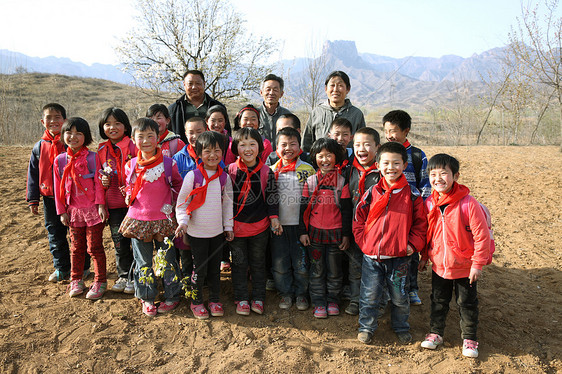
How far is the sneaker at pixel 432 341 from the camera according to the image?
8.85 feet

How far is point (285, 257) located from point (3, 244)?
4.01 m

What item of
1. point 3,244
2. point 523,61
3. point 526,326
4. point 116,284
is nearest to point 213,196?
point 116,284

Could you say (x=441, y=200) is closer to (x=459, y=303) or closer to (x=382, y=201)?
(x=382, y=201)

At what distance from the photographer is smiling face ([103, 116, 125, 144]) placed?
10.4 feet

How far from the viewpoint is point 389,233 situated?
265 centimetres

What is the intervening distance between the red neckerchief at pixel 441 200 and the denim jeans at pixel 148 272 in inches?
85.3

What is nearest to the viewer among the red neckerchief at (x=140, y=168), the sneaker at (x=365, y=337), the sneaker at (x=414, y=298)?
the sneaker at (x=365, y=337)

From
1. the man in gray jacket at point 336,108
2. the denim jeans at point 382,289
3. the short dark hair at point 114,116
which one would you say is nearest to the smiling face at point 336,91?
the man in gray jacket at point 336,108

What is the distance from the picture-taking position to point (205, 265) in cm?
306

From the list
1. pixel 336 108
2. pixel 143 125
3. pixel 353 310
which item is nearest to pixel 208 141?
pixel 143 125

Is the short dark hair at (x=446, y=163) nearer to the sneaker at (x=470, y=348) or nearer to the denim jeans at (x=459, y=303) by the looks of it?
the denim jeans at (x=459, y=303)

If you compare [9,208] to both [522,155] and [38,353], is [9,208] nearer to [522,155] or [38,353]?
[38,353]

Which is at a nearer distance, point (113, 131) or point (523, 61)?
point (113, 131)

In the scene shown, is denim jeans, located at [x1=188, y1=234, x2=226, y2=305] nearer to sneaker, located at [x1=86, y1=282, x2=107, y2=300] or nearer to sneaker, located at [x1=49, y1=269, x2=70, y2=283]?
sneaker, located at [x1=86, y1=282, x2=107, y2=300]
